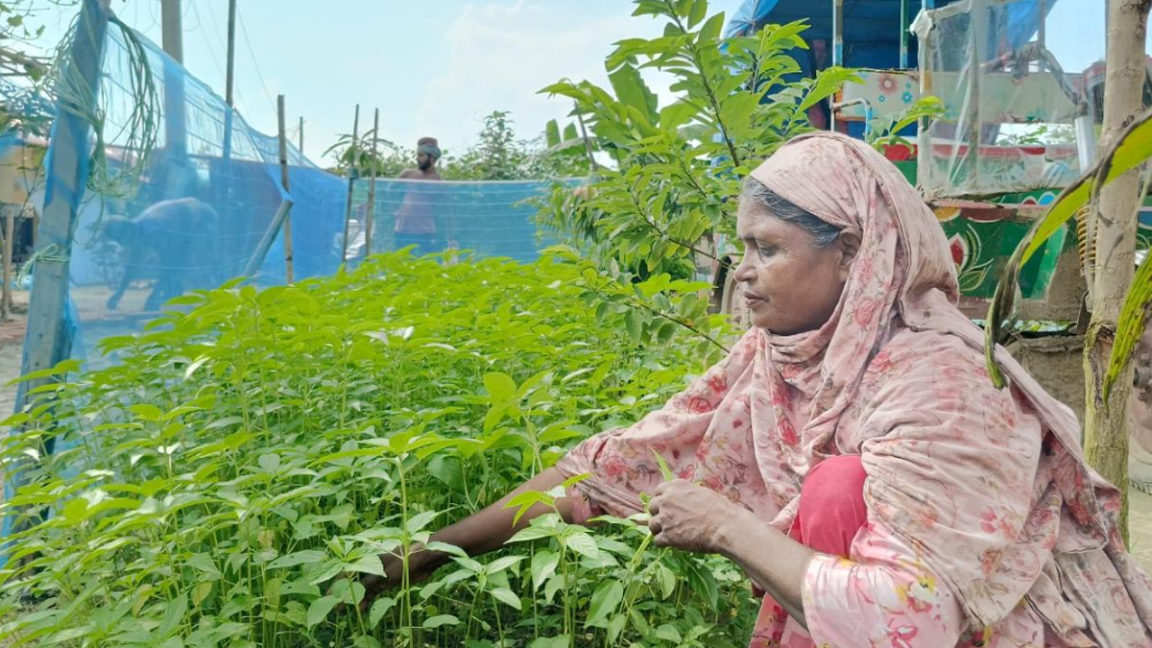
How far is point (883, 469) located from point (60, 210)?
9.44 feet

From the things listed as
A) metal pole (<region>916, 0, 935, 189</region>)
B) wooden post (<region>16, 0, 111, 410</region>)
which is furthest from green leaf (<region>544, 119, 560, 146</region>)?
wooden post (<region>16, 0, 111, 410</region>)

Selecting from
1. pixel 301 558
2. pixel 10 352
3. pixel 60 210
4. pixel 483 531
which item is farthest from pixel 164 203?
pixel 10 352

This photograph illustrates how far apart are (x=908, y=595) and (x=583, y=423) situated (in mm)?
1004

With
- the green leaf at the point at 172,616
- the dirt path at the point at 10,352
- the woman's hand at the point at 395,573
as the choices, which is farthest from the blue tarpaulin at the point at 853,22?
the green leaf at the point at 172,616

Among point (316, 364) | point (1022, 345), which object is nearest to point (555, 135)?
point (1022, 345)

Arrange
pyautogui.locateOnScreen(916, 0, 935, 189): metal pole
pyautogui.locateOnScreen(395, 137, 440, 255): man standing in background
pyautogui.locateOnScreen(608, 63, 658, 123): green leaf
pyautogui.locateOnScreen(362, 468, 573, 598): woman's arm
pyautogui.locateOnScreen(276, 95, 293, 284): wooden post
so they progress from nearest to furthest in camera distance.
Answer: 1. pyautogui.locateOnScreen(362, 468, 573, 598): woman's arm
2. pyautogui.locateOnScreen(608, 63, 658, 123): green leaf
3. pyautogui.locateOnScreen(916, 0, 935, 189): metal pole
4. pyautogui.locateOnScreen(276, 95, 293, 284): wooden post
5. pyautogui.locateOnScreen(395, 137, 440, 255): man standing in background

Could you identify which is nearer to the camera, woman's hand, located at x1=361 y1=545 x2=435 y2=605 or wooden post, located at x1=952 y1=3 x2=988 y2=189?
woman's hand, located at x1=361 y1=545 x2=435 y2=605

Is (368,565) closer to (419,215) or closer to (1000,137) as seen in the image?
(1000,137)

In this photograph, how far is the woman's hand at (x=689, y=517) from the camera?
1507 millimetres

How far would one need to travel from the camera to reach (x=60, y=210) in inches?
128

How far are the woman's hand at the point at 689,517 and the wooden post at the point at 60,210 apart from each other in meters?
2.52

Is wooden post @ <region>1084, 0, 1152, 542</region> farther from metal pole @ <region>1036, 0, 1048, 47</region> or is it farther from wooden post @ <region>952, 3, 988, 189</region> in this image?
metal pole @ <region>1036, 0, 1048, 47</region>

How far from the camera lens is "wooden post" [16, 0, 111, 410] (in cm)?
323

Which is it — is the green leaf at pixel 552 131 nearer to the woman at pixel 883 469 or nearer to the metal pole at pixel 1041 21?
the metal pole at pixel 1041 21
